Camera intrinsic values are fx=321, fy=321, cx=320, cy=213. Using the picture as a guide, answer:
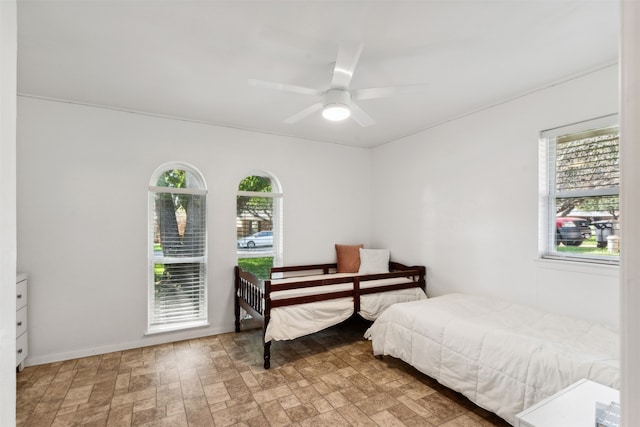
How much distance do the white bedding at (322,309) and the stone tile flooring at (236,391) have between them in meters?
0.29

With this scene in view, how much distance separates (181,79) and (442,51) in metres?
2.01

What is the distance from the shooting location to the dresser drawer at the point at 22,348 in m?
A: 2.70

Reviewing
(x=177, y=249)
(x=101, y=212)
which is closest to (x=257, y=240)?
(x=177, y=249)

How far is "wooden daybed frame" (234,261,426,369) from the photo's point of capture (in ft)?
9.88

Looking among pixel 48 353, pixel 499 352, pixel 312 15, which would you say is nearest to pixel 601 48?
pixel 312 15

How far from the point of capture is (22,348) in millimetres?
2758

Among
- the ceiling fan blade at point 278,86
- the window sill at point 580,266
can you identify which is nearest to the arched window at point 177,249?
the ceiling fan blade at point 278,86

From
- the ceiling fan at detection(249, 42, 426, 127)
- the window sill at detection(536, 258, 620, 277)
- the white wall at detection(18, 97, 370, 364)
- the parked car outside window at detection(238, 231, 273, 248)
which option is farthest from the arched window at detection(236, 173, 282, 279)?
the window sill at detection(536, 258, 620, 277)

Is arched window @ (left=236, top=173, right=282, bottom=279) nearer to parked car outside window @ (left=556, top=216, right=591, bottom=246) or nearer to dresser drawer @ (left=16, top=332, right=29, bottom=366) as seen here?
dresser drawer @ (left=16, top=332, right=29, bottom=366)

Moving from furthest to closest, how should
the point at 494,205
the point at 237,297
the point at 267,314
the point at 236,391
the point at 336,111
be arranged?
the point at 237,297 < the point at 494,205 < the point at 267,314 < the point at 236,391 < the point at 336,111

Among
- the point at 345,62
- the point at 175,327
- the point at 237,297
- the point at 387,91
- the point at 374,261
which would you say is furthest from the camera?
the point at 374,261

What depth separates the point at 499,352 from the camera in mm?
2117

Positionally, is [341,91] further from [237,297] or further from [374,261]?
[237,297]

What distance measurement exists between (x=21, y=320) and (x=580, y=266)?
15.3 ft
